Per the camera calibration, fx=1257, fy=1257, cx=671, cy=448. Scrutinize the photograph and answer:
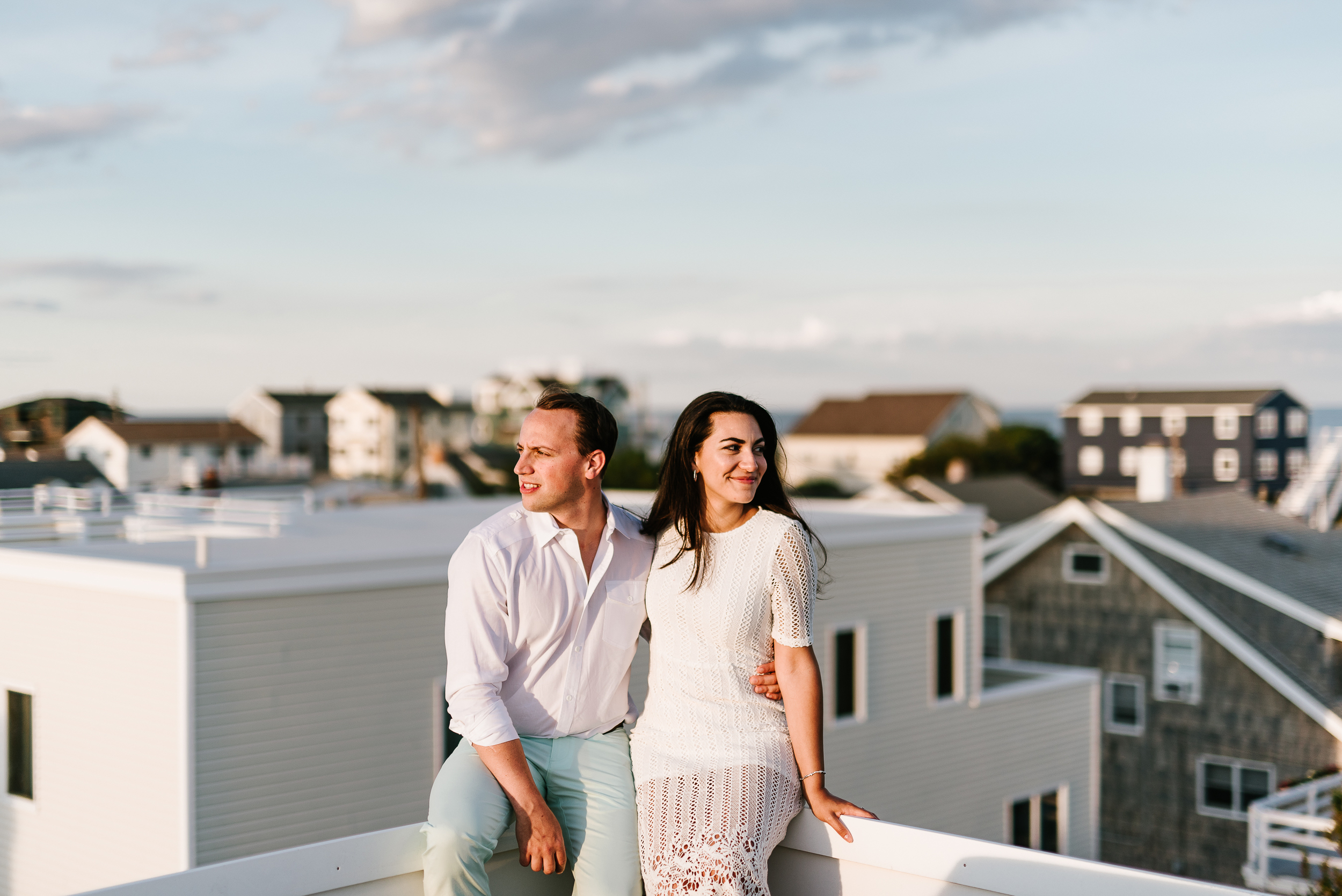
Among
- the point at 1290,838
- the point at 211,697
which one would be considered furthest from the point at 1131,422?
the point at 211,697

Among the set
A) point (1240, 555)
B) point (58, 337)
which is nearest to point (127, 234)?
point (58, 337)

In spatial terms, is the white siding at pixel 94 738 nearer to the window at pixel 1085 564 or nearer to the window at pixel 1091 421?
the window at pixel 1085 564

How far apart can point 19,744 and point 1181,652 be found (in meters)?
18.5

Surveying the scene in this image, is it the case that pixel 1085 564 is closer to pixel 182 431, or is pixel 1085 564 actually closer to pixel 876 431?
pixel 182 431

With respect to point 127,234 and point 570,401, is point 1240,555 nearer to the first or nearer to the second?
point 570,401

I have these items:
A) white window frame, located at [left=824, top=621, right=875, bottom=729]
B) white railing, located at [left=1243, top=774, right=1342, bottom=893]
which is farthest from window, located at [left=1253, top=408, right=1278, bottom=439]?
white window frame, located at [left=824, top=621, right=875, bottom=729]

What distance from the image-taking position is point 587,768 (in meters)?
3.73

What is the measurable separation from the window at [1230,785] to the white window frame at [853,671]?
33.7 ft

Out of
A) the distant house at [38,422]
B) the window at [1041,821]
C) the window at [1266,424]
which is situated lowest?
the window at [1041,821]

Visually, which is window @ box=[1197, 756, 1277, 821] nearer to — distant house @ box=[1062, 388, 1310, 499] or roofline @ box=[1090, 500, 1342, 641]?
roofline @ box=[1090, 500, 1342, 641]

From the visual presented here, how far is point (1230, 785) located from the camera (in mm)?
21688

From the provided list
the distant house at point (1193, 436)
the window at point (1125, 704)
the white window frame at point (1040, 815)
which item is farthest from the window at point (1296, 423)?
the white window frame at point (1040, 815)

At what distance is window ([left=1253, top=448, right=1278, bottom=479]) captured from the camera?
220ft

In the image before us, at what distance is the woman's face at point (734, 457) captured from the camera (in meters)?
3.73
